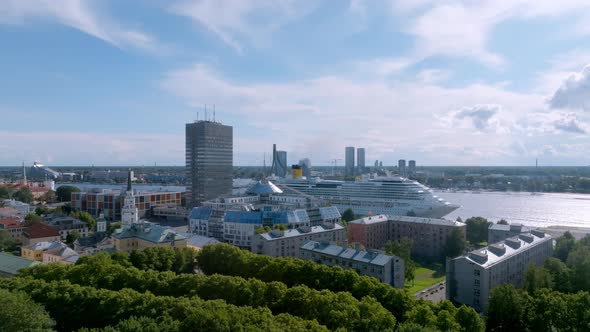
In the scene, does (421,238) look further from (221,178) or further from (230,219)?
(221,178)

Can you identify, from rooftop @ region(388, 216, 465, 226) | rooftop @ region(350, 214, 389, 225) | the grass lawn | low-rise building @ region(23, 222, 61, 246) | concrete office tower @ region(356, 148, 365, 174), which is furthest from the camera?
concrete office tower @ region(356, 148, 365, 174)

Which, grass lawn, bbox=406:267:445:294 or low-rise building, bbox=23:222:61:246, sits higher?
low-rise building, bbox=23:222:61:246

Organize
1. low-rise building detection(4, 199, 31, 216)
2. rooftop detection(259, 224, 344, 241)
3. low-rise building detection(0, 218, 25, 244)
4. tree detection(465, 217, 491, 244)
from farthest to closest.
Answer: low-rise building detection(4, 199, 31, 216)
low-rise building detection(0, 218, 25, 244)
tree detection(465, 217, 491, 244)
rooftop detection(259, 224, 344, 241)

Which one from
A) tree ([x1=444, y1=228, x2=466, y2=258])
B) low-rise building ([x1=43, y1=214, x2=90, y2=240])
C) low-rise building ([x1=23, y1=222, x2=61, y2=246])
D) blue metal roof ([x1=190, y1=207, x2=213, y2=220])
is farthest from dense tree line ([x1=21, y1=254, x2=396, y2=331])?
low-rise building ([x1=43, y1=214, x2=90, y2=240])

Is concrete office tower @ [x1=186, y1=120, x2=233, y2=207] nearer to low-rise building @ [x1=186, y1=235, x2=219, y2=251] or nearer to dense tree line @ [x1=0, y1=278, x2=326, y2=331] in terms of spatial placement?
low-rise building @ [x1=186, y1=235, x2=219, y2=251]

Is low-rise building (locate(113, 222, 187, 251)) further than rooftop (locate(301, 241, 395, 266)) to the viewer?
Yes
